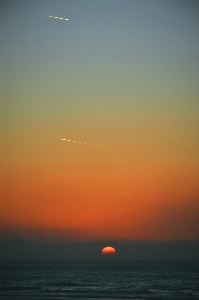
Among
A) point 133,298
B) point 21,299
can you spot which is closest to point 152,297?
point 133,298

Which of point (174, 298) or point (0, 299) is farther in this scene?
point (174, 298)

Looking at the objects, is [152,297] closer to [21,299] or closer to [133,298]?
[133,298]

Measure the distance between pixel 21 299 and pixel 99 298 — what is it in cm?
241

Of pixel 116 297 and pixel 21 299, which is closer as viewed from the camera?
pixel 21 299

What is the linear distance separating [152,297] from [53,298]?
10.6 ft

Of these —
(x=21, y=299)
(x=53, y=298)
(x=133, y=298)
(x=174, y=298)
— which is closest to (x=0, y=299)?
(x=21, y=299)

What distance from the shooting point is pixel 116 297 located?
599 inches

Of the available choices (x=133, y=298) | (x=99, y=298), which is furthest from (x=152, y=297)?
(x=99, y=298)

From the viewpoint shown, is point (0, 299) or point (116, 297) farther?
point (116, 297)

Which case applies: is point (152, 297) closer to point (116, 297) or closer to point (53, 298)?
point (116, 297)

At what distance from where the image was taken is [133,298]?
49.5ft

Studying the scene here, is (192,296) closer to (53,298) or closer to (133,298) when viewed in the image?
(133,298)

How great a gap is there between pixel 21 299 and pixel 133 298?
3.60m

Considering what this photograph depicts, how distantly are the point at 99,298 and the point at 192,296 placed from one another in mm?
3132
